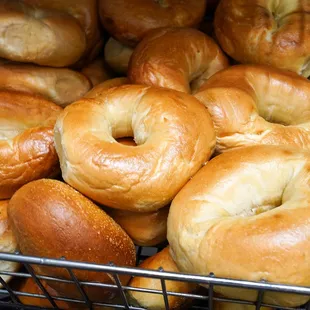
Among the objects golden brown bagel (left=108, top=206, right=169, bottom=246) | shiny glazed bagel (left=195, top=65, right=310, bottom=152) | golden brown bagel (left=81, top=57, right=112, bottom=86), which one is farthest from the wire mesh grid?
golden brown bagel (left=81, top=57, right=112, bottom=86)

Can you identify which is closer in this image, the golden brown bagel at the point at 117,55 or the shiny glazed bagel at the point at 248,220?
the shiny glazed bagel at the point at 248,220

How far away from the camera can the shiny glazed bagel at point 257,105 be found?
95 cm

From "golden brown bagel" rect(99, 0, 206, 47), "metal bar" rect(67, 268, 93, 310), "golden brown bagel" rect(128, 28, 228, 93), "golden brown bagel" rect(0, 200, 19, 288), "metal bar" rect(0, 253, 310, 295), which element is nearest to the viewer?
"metal bar" rect(0, 253, 310, 295)

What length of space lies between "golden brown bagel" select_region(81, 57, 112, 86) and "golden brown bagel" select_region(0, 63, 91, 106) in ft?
0.31

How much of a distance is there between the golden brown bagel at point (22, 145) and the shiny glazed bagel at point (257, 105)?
37cm

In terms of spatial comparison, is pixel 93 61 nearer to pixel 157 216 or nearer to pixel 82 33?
pixel 82 33

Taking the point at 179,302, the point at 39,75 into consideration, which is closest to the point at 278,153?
the point at 179,302

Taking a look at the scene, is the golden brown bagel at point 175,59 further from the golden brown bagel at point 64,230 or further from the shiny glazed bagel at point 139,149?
the golden brown bagel at point 64,230

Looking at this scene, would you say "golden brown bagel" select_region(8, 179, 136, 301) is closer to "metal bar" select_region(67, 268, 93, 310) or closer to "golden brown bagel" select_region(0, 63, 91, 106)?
"metal bar" select_region(67, 268, 93, 310)

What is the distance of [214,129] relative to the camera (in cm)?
93

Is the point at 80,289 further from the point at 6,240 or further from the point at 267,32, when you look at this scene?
the point at 267,32

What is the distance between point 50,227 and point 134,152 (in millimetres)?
211

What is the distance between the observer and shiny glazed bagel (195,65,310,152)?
0.95 m

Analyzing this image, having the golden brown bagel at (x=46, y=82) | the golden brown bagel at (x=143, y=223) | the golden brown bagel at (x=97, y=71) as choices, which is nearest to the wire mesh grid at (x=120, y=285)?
the golden brown bagel at (x=143, y=223)
